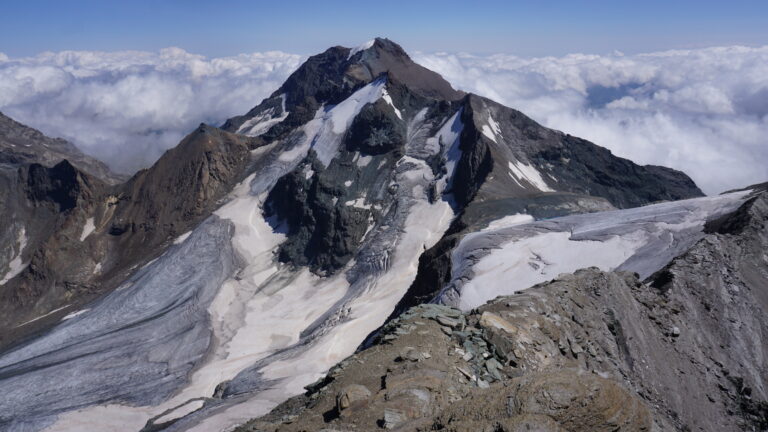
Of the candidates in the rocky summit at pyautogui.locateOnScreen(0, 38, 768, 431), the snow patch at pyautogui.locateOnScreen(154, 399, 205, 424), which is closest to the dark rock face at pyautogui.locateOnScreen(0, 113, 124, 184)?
the rocky summit at pyautogui.locateOnScreen(0, 38, 768, 431)

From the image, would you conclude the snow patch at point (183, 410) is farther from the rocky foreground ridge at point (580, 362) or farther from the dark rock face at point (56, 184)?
the dark rock face at point (56, 184)

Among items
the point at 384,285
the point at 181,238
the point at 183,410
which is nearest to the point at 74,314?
the point at 181,238

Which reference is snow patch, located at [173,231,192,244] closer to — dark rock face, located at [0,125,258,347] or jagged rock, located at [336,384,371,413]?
dark rock face, located at [0,125,258,347]

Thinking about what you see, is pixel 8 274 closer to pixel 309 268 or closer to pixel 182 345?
pixel 182 345

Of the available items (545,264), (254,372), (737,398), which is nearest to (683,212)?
(545,264)

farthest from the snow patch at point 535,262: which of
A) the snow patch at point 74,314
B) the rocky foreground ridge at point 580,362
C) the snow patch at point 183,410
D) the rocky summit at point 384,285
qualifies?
the snow patch at point 74,314

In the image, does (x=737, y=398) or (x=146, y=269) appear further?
(x=146, y=269)

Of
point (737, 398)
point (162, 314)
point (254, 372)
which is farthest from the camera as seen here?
point (162, 314)
